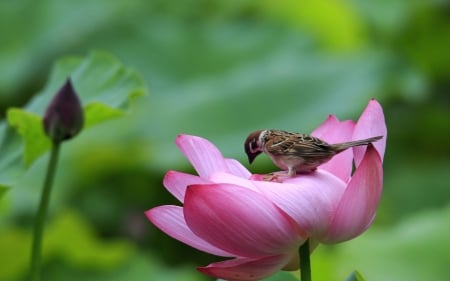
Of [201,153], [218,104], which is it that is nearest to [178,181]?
[201,153]

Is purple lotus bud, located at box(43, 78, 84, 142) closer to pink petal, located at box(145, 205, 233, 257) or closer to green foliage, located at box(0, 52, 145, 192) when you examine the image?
green foliage, located at box(0, 52, 145, 192)

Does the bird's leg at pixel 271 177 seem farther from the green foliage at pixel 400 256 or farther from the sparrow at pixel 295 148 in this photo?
the green foliage at pixel 400 256

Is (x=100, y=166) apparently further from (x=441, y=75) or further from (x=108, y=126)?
(x=441, y=75)

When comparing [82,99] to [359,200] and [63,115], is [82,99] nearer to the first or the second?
[63,115]

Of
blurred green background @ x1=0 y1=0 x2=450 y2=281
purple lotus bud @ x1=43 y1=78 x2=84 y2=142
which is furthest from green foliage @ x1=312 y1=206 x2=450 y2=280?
purple lotus bud @ x1=43 y1=78 x2=84 y2=142

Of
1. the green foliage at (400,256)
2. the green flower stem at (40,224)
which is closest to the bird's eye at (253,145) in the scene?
the green flower stem at (40,224)

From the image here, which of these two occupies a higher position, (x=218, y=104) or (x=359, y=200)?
(x=218, y=104)
